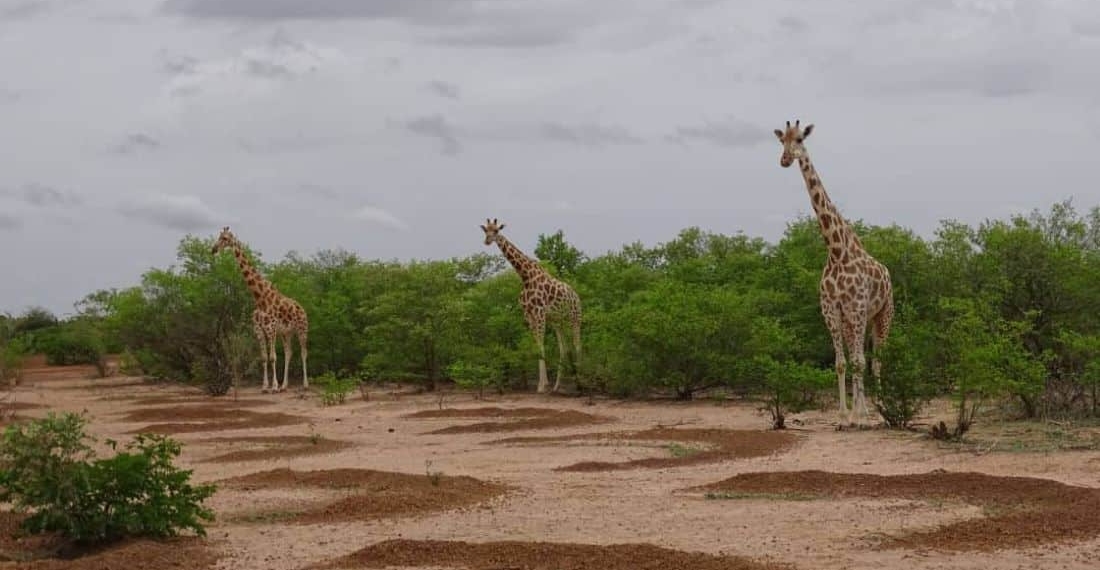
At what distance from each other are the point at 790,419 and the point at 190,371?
18.6 m

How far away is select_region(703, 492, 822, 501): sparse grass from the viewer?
1109cm

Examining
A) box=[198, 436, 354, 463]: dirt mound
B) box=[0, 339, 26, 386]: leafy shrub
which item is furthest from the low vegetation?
box=[198, 436, 354, 463]: dirt mound

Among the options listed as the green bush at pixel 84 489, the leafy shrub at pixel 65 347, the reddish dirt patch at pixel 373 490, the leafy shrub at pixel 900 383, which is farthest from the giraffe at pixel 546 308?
the leafy shrub at pixel 65 347

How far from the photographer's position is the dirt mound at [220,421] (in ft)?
65.0

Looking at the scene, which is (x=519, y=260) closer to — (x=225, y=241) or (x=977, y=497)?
(x=225, y=241)

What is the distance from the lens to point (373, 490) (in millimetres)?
12086

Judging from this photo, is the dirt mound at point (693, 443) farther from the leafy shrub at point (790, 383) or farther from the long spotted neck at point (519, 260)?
the long spotted neck at point (519, 260)

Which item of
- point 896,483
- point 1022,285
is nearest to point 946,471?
point 896,483

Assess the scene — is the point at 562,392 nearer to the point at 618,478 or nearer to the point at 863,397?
the point at 863,397

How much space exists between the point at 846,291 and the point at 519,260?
11.4 meters

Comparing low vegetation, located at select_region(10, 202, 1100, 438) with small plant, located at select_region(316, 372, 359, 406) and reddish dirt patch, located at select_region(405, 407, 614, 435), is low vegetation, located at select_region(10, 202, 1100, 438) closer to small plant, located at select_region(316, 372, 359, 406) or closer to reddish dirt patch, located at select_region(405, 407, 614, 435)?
small plant, located at select_region(316, 372, 359, 406)

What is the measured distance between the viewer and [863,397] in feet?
55.4

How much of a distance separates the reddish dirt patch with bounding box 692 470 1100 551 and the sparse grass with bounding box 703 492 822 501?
104mm

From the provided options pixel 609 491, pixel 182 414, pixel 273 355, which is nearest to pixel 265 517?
pixel 609 491
